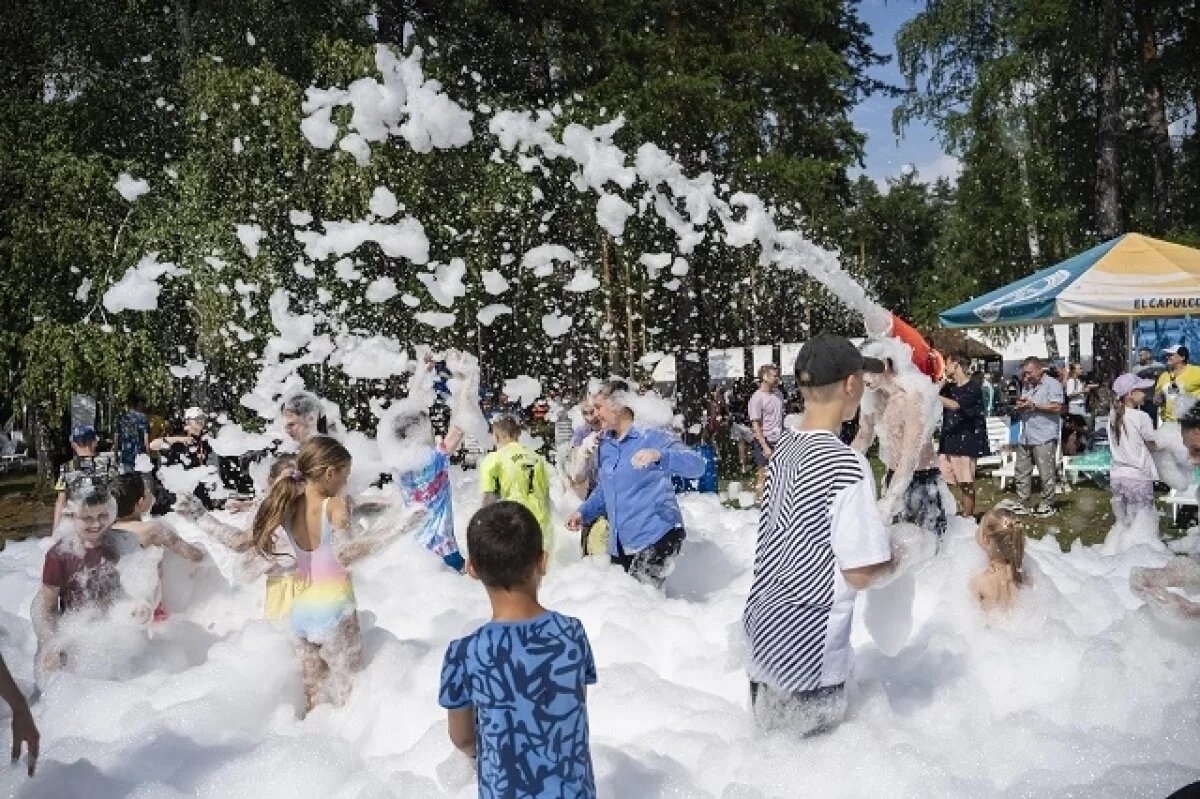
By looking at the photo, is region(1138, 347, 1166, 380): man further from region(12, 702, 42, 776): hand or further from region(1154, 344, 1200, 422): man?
region(12, 702, 42, 776): hand

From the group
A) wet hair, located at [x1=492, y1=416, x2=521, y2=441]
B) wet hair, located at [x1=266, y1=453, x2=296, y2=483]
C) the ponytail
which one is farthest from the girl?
the ponytail

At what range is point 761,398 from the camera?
12.1 m

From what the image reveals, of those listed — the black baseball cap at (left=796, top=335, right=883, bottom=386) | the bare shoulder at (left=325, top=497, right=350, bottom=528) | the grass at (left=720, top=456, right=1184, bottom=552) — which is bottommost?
the grass at (left=720, top=456, right=1184, bottom=552)

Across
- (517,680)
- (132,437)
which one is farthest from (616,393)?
(132,437)

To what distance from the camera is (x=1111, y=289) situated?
1041 cm

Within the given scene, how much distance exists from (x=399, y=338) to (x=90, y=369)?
173 inches

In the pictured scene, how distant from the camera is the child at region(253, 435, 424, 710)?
14.2ft

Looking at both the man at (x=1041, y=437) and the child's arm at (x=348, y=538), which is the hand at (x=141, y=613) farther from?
the man at (x=1041, y=437)

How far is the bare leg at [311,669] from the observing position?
4.55 meters

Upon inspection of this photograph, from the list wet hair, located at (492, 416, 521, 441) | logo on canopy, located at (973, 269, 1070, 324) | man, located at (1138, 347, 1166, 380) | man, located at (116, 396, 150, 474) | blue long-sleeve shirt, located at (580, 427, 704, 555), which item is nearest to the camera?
blue long-sleeve shirt, located at (580, 427, 704, 555)

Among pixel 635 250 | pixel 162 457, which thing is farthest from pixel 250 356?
pixel 635 250

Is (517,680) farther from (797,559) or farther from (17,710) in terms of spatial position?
(17,710)

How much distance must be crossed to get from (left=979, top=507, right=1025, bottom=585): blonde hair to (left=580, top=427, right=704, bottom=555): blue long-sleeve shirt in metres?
1.85

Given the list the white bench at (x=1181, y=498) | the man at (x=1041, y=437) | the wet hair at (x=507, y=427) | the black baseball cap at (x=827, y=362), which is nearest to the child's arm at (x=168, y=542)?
the wet hair at (x=507, y=427)
